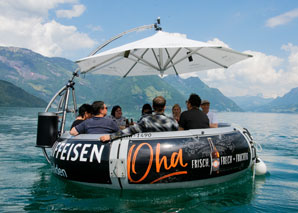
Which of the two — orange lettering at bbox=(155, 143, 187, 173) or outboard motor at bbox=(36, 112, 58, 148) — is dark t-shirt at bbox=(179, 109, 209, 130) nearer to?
orange lettering at bbox=(155, 143, 187, 173)

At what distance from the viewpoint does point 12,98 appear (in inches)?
6171

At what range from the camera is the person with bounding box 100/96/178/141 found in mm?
5461

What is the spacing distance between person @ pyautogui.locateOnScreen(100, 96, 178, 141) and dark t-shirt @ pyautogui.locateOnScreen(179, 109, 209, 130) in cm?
58

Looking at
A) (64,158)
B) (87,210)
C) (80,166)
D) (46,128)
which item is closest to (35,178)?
(46,128)

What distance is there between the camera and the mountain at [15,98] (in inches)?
5969

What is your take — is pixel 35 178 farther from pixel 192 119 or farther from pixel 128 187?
pixel 192 119

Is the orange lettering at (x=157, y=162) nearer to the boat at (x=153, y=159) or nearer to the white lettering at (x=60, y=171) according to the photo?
the boat at (x=153, y=159)

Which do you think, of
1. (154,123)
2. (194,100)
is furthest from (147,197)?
(194,100)

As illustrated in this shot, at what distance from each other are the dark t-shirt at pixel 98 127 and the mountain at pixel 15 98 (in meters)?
157

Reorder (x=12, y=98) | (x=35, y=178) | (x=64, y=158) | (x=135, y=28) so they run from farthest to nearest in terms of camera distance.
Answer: (x=12, y=98)
(x=135, y=28)
(x=35, y=178)
(x=64, y=158)

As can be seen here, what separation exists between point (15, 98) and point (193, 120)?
17188cm

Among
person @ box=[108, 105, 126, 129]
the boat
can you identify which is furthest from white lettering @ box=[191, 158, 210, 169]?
person @ box=[108, 105, 126, 129]

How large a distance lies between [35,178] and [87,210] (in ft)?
9.74

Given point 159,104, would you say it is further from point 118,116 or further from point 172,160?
point 118,116
